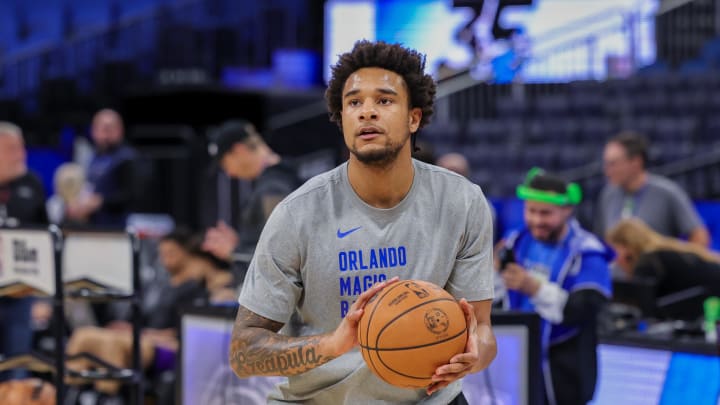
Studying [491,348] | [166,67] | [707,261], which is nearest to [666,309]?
[707,261]

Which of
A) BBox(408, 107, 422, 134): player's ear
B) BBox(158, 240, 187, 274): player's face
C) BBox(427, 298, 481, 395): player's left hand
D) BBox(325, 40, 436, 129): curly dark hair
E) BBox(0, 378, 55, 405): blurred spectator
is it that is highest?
BBox(325, 40, 436, 129): curly dark hair

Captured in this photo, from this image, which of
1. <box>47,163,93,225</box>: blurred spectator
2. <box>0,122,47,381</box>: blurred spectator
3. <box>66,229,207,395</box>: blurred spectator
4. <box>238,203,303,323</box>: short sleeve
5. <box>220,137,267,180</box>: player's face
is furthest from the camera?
<box>47,163,93,225</box>: blurred spectator

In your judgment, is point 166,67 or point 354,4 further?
point 354,4

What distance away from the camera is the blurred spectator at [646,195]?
8.55 m

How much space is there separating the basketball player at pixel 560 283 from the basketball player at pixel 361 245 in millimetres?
2060

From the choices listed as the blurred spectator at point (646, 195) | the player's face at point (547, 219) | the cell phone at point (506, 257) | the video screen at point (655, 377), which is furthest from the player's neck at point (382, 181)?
the blurred spectator at point (646, 195)

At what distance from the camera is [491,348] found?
10.9 feet

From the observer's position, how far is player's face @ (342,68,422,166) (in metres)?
3.22

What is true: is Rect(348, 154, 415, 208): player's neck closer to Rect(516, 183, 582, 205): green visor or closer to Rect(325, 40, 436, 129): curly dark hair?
Rect(325, 40, 436, 129): curly dark hair

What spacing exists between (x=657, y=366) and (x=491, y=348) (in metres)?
2.79

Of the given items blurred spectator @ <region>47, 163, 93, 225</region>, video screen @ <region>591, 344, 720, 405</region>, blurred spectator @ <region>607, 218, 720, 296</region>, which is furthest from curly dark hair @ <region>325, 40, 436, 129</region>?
blurred spectator @ <region>47, 163, 93, 225</region>

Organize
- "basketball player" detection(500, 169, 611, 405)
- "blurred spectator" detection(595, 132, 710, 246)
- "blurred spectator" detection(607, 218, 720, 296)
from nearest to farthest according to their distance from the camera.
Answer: "basketball player" detection(500, 169, 611, 405), "blurred spectator" detection(607, 218, 720, 296), "blurred spectator" detection(595, 132, 710, 246)

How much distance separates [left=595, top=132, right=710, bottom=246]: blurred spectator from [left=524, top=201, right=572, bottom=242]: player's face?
9.60 feet

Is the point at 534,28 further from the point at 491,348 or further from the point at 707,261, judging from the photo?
the point at 491,348
